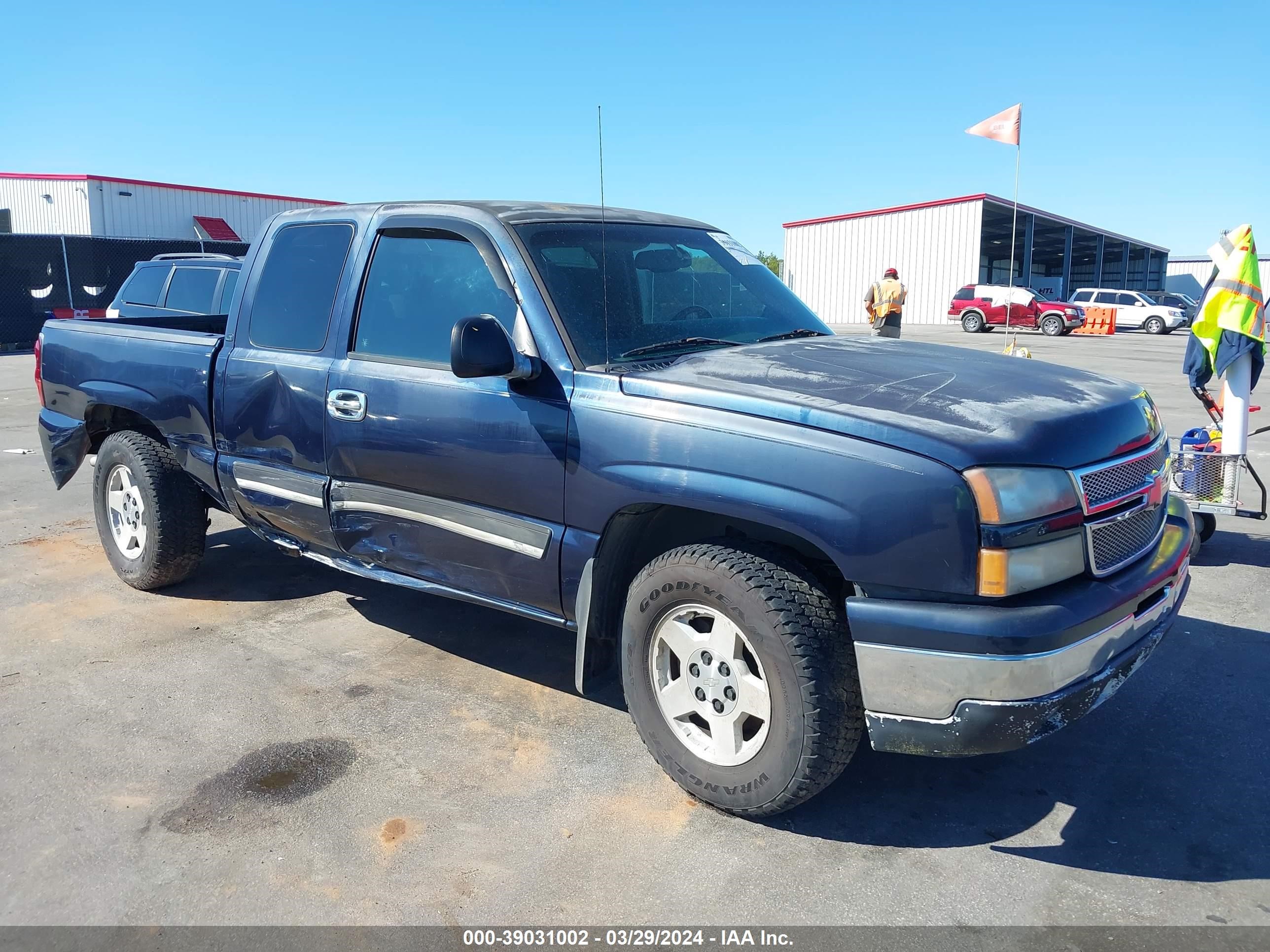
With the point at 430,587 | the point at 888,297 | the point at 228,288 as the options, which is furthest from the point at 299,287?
the point at 888,297

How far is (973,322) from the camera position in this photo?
35219 mm

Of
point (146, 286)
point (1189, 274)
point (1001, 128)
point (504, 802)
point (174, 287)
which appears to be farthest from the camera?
point (1189, 274)

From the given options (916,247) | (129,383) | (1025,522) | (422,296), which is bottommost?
(1025,522)

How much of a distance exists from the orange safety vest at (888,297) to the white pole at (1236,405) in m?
9.36

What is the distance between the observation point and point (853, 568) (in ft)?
8.68

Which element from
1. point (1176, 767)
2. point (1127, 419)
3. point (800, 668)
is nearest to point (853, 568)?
point (800, 668)

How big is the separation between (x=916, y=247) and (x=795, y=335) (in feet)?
142

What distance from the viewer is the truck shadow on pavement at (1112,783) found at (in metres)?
2.89

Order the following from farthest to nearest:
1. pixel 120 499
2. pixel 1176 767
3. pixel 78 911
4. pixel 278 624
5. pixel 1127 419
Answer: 1. pixel 120 499
2. pixel 278 624
3. pixel 1176 767
4. pixel 1127 419
5. pixel 78 911

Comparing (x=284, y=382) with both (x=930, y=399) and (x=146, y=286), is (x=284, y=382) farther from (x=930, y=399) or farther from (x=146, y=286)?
(x=146, y=286)

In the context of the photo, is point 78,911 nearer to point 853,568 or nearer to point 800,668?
point 800,668

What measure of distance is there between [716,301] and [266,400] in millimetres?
2018

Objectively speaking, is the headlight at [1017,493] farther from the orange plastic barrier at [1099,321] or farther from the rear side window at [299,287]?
the orange plastic barrier at [1099,321]

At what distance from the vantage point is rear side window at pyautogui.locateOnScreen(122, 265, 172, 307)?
36.3ft
